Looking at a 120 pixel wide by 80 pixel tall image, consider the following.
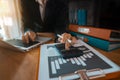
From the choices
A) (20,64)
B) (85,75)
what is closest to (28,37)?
(20,64)

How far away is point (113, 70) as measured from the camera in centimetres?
37

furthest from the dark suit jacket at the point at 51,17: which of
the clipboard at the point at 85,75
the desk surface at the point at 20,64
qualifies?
the clipboard at the point at 85,75

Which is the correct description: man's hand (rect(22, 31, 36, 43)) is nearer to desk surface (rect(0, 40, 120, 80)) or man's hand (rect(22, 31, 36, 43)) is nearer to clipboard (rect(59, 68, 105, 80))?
desk surface (rect(0, 40, 120, 80))

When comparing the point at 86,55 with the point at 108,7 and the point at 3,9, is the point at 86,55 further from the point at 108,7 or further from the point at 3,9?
the point at 3,9

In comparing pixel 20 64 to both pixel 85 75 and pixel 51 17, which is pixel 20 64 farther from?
pixel 51 17

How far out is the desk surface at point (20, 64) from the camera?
1.26 ft


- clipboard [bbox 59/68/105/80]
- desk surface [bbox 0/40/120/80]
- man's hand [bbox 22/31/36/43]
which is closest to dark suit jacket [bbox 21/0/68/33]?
man's hand [bbox 22/31/36/43]

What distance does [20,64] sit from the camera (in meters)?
0.47

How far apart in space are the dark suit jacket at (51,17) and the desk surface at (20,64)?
35 cm

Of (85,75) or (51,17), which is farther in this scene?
(51,17)

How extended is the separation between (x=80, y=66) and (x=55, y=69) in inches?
3.2

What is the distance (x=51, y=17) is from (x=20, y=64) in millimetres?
569

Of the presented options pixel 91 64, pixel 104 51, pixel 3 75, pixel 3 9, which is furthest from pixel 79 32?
pixel 3 9

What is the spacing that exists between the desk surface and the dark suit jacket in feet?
1.15
